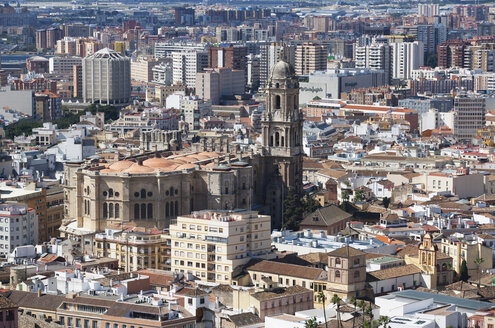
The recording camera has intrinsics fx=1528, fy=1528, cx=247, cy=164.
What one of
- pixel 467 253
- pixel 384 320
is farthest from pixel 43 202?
pixel 384 320

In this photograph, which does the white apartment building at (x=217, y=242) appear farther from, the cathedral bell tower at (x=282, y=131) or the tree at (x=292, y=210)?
the cathedral bell tower at (x=282, y=131)

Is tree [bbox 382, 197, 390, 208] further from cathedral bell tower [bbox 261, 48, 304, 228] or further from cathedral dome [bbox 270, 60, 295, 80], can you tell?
cathedral dome [bbox 270, 60, 295, 80]

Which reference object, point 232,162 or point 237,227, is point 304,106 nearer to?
point 232,162

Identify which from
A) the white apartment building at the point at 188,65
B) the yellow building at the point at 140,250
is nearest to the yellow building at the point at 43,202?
the yellow building at the point at 140,250

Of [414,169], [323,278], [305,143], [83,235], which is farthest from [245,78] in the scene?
[323,278]

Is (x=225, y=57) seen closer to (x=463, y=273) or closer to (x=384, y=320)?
(x=463, y=273)

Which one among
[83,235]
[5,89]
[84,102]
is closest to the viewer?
[83,235]
